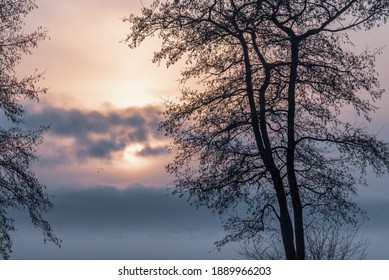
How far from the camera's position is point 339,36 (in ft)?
70.0

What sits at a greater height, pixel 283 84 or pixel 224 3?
pixel 224 3

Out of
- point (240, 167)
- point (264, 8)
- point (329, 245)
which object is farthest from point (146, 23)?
point (329, 245)

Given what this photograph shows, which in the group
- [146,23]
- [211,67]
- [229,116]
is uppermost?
[146,23]

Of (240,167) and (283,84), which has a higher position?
(283,84)

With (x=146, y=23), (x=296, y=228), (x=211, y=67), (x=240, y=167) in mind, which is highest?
(x=146, y=23)

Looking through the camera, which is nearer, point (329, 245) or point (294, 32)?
point (294, 32)

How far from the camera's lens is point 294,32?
21.3 m

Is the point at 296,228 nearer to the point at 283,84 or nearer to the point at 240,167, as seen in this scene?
the point at 240,167
